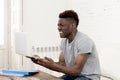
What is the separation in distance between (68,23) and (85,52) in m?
0.33

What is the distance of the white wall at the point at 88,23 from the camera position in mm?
2775

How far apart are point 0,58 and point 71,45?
8.46 ft

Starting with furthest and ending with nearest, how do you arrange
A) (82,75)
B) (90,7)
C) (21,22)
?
1. (21,22)
2. (90,7)
3. (82,75)

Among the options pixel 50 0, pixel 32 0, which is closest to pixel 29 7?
pixel 32 0

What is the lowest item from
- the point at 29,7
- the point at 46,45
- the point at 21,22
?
the point at 46,45

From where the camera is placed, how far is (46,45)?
3857mm

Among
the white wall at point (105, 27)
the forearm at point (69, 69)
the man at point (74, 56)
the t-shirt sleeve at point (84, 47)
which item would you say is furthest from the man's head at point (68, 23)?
the white wall at point (105, 27)

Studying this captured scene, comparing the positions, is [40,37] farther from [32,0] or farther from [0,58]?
[0,58]

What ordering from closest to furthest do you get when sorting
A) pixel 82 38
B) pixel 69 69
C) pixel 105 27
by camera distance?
pixel 69 69 → pixel 82 38 → pixel 105 27

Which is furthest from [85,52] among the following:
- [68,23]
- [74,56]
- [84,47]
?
[68,23]

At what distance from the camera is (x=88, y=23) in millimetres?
3275

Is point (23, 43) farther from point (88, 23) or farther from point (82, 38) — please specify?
point (88, 23)

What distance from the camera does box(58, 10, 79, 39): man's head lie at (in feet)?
7.05

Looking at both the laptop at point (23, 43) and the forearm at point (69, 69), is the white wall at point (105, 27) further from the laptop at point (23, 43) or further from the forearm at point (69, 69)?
the laptop at point (23, 43)
